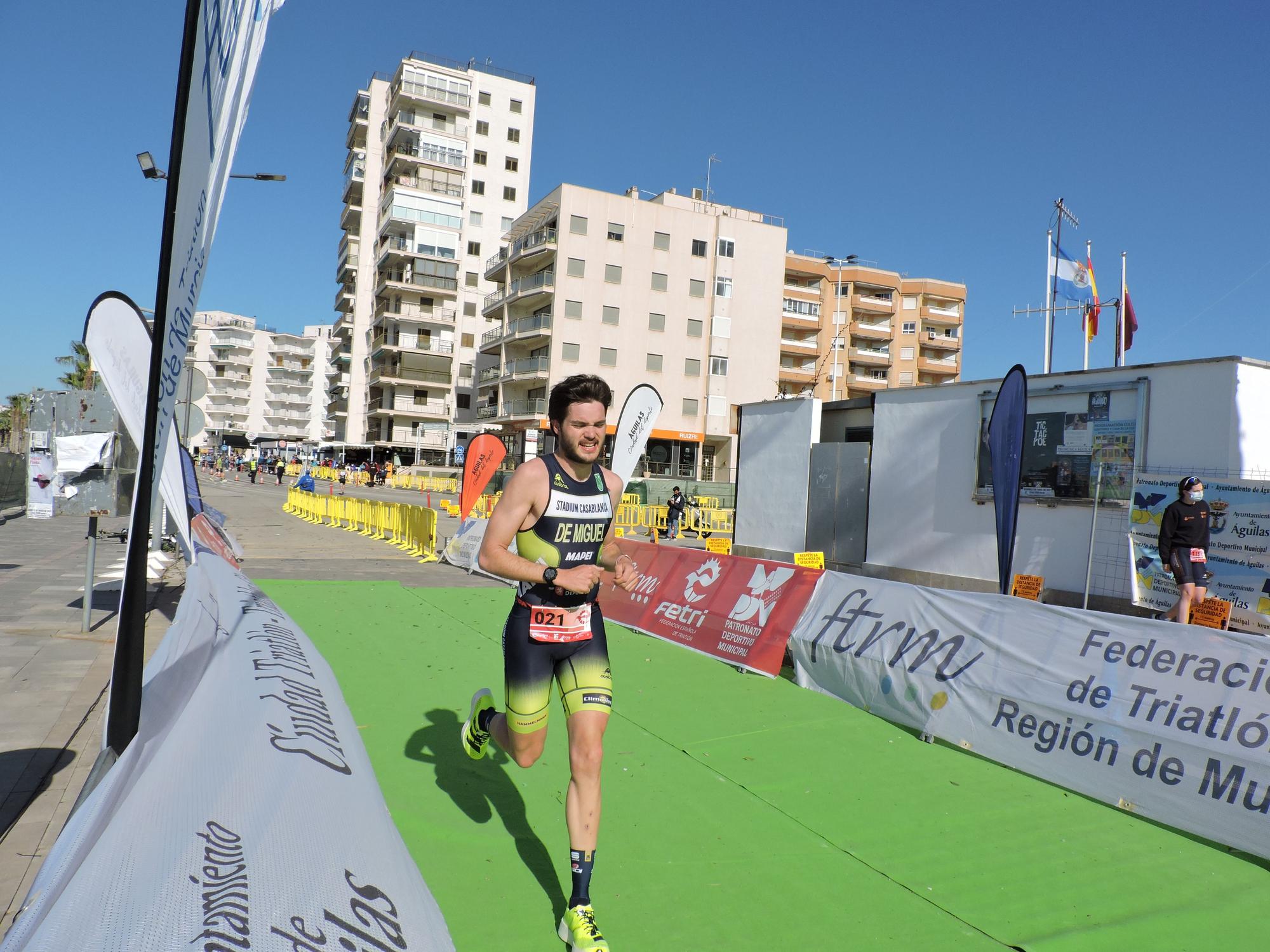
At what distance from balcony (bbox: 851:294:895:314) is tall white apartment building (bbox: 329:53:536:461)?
29.7 metres

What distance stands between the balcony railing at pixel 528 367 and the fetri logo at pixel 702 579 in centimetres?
4244

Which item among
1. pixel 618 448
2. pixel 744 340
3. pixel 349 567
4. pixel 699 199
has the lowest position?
pixel 349 567

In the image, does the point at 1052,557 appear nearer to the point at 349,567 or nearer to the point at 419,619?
the point at 419,619

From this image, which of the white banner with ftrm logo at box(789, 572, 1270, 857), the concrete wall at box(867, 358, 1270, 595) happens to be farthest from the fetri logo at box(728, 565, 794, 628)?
the concrete wall at box(867, 358, 1270, 595)

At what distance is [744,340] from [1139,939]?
52618 mm

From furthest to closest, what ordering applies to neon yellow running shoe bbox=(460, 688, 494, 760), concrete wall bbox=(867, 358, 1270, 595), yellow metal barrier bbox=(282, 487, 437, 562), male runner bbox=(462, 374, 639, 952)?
yellow metal barrier bbox=(282, 487, 437, 562) < concrete wall bbox=(867, 358, 1270, 595) < neon yellow running shoe bbox=(460, 688, 494, 760) < male runner bbox=(462, 374, 639, 952)

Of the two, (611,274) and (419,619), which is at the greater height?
(611,274)

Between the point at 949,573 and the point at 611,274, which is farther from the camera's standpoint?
the point at 611,274

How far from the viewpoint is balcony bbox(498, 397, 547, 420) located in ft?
169

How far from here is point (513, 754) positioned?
3.54 metres

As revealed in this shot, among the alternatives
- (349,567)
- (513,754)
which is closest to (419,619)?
(349,567)

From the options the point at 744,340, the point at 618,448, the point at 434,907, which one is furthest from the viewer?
the point at 744,340

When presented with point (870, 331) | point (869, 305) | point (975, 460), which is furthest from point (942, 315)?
point (975, 460)

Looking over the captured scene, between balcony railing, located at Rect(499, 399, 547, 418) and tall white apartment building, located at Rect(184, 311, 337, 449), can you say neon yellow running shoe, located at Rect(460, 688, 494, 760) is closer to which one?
balcony railing, located at Rect(499, 399, 547, 418)
